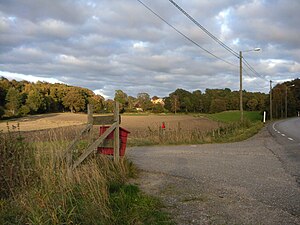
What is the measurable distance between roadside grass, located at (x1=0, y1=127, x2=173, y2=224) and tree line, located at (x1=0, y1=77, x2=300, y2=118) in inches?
1639

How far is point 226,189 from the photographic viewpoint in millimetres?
6684

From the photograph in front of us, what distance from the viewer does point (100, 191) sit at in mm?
5277

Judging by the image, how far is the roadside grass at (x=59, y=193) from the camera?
4.39m

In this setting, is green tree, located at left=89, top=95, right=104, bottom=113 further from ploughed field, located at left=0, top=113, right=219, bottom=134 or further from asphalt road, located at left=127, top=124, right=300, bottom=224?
ploughed field, located at left=0, top=113, right=219, bottom=134

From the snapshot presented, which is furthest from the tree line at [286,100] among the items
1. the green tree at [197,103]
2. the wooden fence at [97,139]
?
the wooden fence at [97,139]

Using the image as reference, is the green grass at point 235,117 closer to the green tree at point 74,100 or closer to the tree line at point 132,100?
the tree line at point 132,100

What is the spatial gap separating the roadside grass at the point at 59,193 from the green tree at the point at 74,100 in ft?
310

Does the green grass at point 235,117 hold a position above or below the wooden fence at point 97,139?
below

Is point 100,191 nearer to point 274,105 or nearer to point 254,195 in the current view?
point 254,195

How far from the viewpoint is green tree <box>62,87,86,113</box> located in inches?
3932

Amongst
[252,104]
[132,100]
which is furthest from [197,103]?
[132,100]

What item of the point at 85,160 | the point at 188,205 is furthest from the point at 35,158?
the point at 188,205

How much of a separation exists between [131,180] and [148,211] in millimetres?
2478

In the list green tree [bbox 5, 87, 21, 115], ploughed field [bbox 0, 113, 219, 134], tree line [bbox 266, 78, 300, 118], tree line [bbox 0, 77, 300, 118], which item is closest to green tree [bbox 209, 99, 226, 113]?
tree line [bbox 0, 77, 300, 118]
